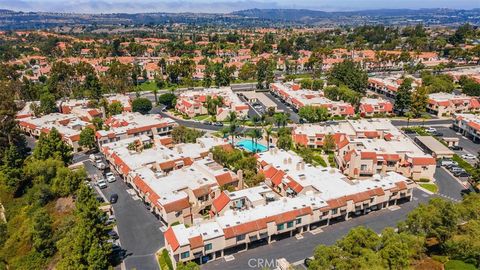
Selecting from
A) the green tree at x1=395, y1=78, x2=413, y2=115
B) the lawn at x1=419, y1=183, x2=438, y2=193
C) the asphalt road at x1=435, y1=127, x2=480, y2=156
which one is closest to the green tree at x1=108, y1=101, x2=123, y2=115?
the lawn at x1=419, y1=183, x2=438, y2=193

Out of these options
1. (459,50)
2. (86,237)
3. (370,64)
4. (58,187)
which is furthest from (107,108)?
(459,50)

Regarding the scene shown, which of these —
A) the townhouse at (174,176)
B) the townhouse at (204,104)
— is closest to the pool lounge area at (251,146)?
the townhouse at (174,176)

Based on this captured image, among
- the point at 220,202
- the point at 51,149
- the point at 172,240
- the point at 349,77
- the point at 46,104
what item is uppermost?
the point at 349,77

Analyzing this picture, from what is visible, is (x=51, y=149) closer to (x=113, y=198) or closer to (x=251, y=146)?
(x=113, y=198)

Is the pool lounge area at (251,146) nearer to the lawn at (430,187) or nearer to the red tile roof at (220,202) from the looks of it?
the red tile roof at (220,202)

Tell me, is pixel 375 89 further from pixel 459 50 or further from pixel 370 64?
pixel 459 50

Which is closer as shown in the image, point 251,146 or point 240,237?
point 240,237

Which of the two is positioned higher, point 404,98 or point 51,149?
point 404,98

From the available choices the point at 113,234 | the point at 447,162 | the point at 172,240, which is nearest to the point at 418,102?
the point at 447,162
